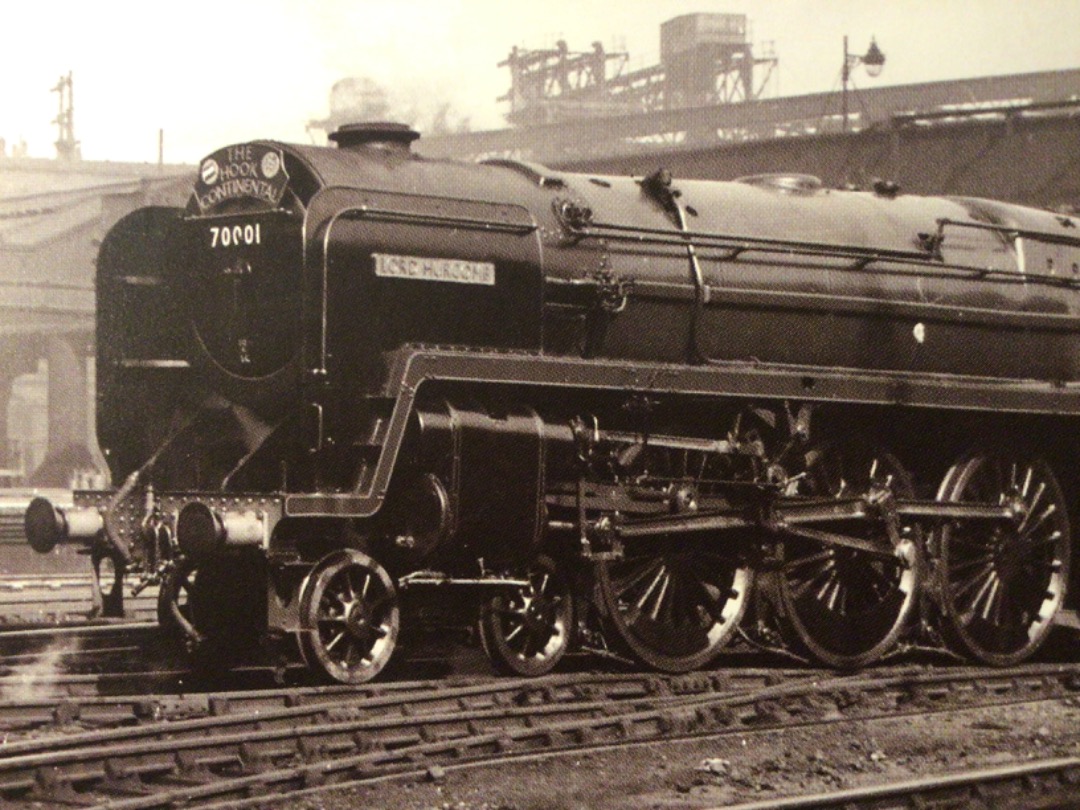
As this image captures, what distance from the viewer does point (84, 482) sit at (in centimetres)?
3014

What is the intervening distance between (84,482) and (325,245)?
23.0 meters

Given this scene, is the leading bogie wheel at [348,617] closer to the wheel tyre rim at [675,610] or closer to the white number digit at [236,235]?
the wheel tyre rim at [675,610]

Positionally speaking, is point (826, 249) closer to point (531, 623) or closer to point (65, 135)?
point (531, 623)

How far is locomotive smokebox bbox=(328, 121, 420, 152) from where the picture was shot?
9.30 m

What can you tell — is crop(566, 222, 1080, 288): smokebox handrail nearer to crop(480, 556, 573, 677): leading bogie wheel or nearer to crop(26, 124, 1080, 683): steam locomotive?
crop(26, 124, 1080, 683): steam locomotive

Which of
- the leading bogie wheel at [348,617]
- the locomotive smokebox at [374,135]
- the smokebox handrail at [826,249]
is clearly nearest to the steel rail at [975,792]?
the leading bogie wheel at [348,617]

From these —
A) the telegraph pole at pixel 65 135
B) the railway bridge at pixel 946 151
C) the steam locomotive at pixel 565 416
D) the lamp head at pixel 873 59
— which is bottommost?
the steam locomotive at pixel 565 416

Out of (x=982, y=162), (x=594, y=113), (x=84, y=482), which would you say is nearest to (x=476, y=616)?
(x=982, y=162)

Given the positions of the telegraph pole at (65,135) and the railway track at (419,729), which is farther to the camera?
the telegraph pole at (65,135)

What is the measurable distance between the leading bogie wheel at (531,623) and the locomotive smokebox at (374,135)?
8.12 ft

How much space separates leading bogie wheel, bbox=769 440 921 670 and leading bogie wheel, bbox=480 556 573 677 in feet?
5.06

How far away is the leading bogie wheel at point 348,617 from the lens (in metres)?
8.32

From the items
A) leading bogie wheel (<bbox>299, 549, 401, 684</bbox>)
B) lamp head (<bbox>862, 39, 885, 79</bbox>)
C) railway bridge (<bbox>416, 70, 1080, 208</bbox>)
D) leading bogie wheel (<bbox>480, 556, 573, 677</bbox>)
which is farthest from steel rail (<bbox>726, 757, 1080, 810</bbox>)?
lamp head (<bbox>862, 39, 885, 79</bbox>)

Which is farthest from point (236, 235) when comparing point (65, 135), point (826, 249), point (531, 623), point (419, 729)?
point (65, 135)
